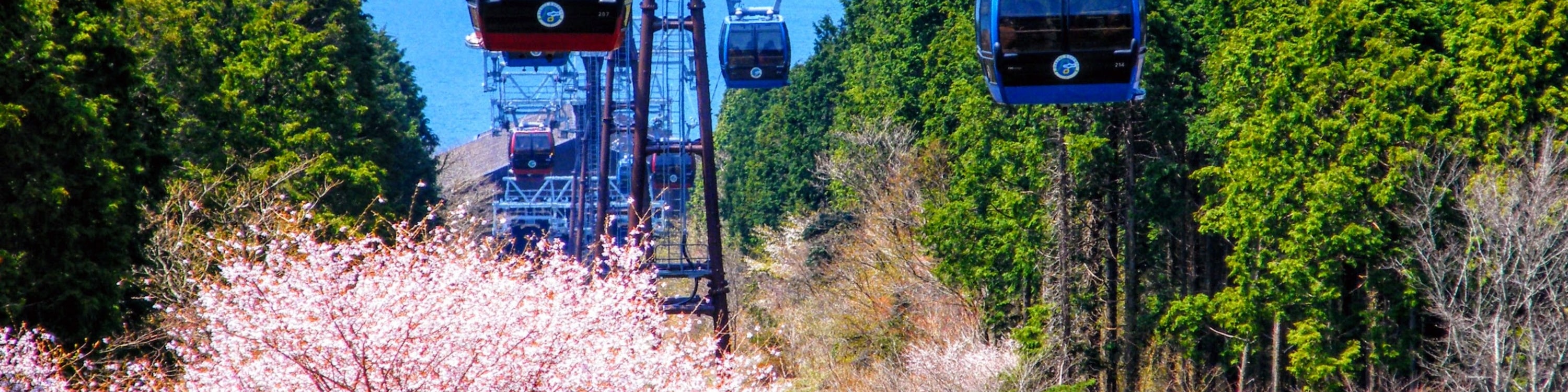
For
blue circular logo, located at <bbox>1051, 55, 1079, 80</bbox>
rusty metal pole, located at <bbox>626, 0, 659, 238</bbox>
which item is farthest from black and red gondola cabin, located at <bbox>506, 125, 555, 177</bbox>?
blue circular logo, located at <bbox>1051, 55, 1079, 80</bbox>

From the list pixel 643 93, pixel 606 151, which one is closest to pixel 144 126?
pixel 643 93

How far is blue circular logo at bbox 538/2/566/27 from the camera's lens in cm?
1515

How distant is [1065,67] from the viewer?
16.8 m

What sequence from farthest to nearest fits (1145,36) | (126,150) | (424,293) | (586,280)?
(586,280)
(126,150)
(1145,36)
(424,293)

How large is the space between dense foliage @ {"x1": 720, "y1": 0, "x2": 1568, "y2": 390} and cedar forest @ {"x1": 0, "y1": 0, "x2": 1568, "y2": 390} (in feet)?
0.19

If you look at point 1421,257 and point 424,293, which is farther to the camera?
point 1421,257

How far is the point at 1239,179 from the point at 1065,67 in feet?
40.3

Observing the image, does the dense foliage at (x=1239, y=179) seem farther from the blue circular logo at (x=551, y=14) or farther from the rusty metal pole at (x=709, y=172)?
the blue circular logo at (x=551, y=14)

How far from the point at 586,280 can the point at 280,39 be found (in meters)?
12.5

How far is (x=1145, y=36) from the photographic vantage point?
17.0 metres

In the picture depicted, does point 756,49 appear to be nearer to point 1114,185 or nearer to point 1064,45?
point 1114,185

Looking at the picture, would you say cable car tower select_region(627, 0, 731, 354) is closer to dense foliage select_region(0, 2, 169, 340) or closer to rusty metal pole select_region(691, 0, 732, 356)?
rusty metal pole select_region(691, 0, 732, 356)

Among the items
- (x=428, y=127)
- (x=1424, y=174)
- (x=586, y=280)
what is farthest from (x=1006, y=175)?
(x=428, y=127)

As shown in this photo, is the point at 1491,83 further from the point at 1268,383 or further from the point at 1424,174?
the point at 1268,383
